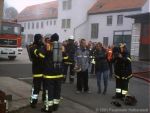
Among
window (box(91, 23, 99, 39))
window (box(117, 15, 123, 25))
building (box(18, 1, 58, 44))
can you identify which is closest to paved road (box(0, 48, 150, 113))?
window (box(117, 15, 123, 25))

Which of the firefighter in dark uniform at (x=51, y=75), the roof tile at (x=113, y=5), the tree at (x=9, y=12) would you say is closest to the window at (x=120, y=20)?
the roof tile at (x=113, y=5)

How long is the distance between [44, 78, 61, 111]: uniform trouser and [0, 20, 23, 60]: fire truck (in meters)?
16.5

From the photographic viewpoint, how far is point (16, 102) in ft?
32.4

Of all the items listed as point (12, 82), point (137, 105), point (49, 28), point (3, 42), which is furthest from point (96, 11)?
point (137, 105)

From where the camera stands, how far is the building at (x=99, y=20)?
44.9m

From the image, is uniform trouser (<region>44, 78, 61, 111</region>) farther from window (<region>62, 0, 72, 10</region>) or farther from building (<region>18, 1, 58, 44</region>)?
building (<region>18, 1, 58, 44</region>)

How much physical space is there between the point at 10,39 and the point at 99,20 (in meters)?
27.0

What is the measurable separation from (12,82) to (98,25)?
37471 millimetres

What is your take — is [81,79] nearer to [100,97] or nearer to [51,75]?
[100,97]

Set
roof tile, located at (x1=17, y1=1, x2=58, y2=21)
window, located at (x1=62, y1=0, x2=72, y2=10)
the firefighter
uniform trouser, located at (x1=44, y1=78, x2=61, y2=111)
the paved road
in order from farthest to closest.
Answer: roof tile, located at (x1=17, y1=1, x2=58, y2=21)
window, located at (x1=62, y1=0, x2=72, y2=10)
the paved road
the firefighter
uniform trouser, located at (x1=44, y1=78, x2=61, y2=111)

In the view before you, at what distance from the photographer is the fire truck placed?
81.9 ft

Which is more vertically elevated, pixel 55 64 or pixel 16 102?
pixel 55 64

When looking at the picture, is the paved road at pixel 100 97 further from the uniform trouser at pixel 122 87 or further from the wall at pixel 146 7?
the wall at pixel 146 7

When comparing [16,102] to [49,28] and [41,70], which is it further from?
[49,28]
